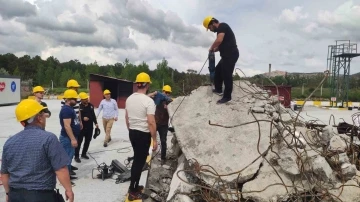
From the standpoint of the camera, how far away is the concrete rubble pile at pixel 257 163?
11.3 ft

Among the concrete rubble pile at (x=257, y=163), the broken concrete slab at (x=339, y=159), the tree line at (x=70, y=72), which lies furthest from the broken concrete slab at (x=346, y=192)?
the tree line at (x=70, y=72)

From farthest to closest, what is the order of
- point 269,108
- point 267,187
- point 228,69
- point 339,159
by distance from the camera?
point 269,108, point 228,69, point 339,159, point 267,187

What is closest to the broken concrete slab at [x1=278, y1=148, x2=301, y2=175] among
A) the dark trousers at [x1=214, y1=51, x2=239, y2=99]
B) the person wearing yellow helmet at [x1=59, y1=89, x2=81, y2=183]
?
the dark trousers at [x1=214, y1=51, x2=239, y2=99]

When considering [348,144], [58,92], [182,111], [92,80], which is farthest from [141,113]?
[58,92]

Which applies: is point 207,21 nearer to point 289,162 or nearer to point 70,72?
point 289,162

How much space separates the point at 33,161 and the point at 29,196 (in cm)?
31

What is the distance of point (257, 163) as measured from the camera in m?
3.68

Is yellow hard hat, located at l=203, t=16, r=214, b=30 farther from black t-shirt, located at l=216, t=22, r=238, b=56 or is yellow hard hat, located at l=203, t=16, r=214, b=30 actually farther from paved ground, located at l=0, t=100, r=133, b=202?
paved ground, located at l=0, t=100, r=133, b=202

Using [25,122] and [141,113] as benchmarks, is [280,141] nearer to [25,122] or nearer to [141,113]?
[141,113]

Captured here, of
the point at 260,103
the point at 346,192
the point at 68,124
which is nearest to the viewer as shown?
the point at 346,192

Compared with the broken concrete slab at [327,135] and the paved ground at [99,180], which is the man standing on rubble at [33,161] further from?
the broken concrete slab at [327,135]

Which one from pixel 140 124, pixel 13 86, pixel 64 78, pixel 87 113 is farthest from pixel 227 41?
pixel 64 78

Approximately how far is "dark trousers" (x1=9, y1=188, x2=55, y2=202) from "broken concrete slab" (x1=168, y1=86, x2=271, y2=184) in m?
1.68

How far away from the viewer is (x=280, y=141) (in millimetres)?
3906
